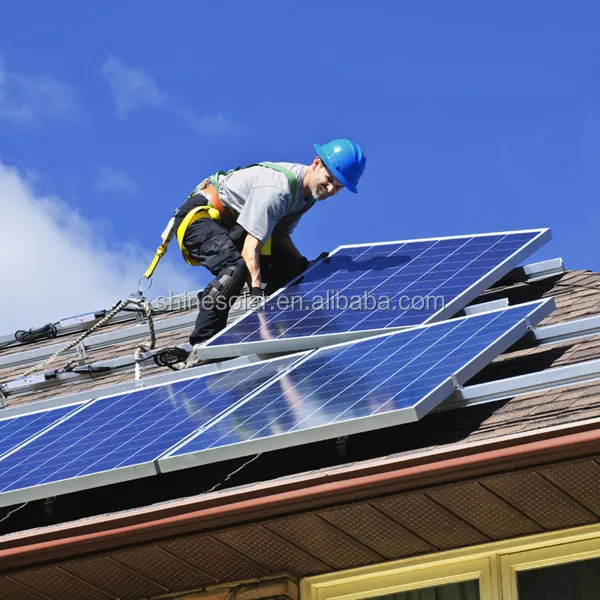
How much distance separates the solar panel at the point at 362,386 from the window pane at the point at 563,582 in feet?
3.90

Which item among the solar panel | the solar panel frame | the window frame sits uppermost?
the solar panel

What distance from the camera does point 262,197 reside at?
11.3 m

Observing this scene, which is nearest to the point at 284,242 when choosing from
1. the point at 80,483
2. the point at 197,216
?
the point at 197,216

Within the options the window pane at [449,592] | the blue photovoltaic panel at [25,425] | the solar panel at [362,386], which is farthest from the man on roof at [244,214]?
the window pane at [449,592]

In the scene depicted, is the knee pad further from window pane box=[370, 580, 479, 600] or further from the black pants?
window pane box=[370, 580, 479, 600]

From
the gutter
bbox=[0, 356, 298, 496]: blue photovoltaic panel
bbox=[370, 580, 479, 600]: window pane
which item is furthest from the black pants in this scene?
bbox=[370, 580, 479, 600]: window pane

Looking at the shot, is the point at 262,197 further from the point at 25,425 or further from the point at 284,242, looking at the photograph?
the point at 25,425

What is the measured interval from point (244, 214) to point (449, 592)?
14.3 feet

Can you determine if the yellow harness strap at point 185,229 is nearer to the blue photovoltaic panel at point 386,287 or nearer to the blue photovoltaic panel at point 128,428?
the blue photovoltaic panel at point 386,287

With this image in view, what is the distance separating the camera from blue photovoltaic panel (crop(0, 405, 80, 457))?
10117 mm

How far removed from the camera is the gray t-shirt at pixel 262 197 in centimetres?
1124

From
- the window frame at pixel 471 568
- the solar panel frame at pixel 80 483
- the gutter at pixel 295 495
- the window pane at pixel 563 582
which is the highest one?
the solar panel frame at pixel 80 483

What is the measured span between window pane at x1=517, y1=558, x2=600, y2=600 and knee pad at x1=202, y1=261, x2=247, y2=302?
4.31m

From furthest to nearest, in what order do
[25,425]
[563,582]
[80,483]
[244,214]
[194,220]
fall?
[194,220] → [244,214] → [25,425] → [80,483] → [563,582]
